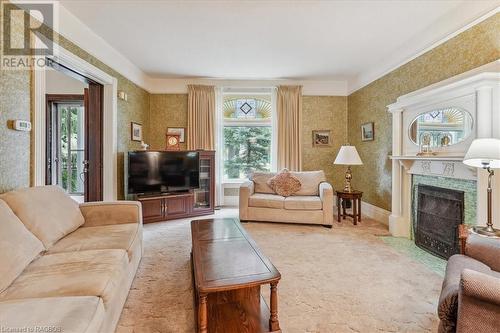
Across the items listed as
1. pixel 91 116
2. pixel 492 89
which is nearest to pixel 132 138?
pixel 91 116

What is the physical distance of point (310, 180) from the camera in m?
4.67

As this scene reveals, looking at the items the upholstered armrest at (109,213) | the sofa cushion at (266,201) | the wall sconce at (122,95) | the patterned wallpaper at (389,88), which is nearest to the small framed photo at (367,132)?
the patterned wallpaper at (389,88)

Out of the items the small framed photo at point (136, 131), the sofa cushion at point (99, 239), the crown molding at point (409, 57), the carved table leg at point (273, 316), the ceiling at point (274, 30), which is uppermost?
the ceiling at point (274, 30)

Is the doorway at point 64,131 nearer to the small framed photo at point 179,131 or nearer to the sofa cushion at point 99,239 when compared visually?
the small framed photo at point 179,131

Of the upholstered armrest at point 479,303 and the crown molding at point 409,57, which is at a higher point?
the crown molding at point 409,57

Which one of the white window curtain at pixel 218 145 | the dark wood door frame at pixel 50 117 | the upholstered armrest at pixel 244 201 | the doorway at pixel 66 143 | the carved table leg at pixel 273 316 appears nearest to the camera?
the carved table leg at pixel 273 316

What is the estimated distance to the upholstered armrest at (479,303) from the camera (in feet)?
3.54

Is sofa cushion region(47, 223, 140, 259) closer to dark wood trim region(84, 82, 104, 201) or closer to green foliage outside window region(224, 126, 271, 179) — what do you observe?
dark wood trim region(84, 82, 104, 201)

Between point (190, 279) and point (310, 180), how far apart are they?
2941 millimetres

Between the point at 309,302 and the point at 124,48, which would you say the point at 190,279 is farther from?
the point at 124,48

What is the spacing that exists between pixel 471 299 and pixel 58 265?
7.43 ft

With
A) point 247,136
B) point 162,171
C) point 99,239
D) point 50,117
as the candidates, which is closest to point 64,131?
point 50,117

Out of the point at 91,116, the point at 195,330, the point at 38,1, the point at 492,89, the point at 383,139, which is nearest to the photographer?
the point at 195,330

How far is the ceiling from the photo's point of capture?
8.97 feet
